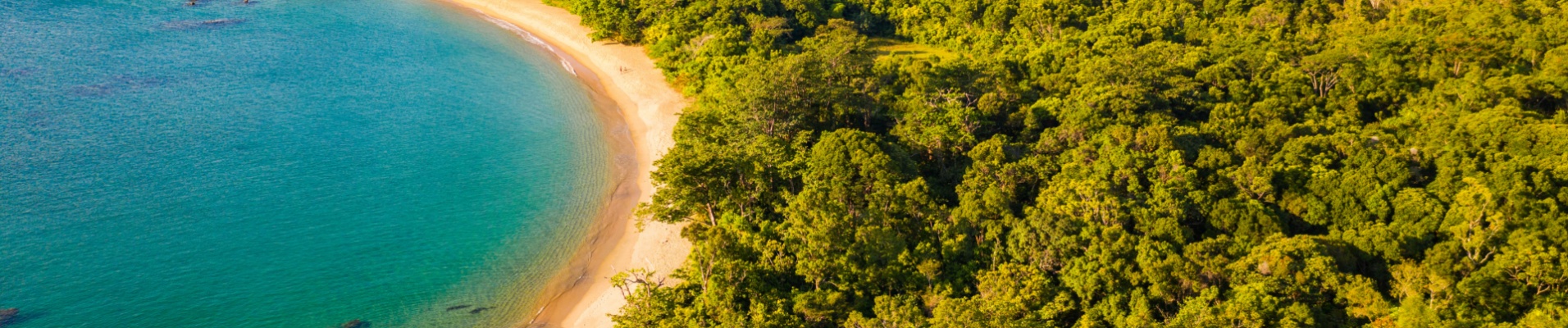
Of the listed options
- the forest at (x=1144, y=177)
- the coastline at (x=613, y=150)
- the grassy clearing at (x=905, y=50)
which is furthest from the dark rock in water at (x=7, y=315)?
the grassy clearing at (x=905, y=50)

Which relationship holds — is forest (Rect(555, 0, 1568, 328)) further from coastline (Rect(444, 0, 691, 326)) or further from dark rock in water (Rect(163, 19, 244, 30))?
dark rock in water (Rect(163, 19, 244, 30))

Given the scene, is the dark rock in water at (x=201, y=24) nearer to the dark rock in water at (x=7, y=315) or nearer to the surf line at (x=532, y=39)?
the surf line at (x=532, y=39)

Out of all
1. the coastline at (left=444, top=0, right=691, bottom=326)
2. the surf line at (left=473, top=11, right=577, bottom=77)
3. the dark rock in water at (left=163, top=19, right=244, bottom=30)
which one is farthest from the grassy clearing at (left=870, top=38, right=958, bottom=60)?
the dark rock in water at (left=163, top=19, right=244, bottom=30)

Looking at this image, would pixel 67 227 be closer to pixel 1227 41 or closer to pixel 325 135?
pixel 325 135

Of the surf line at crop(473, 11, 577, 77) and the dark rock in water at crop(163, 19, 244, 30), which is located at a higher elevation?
the dark rock in water at crop(163, 19, 244, 30)

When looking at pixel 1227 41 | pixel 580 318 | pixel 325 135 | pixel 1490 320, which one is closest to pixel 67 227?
pixel 325 135

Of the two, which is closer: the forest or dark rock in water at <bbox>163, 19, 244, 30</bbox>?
the forest

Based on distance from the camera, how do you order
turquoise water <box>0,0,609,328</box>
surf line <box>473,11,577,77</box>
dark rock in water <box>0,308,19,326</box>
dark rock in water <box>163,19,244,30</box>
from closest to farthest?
dark rock in water <box>0,308,19,326</box>
turquoise water <box>0,0,609,328</box>
surf line <box>473,11,577,77</box>
dark rock in water <box>163,19,244,30</box>
